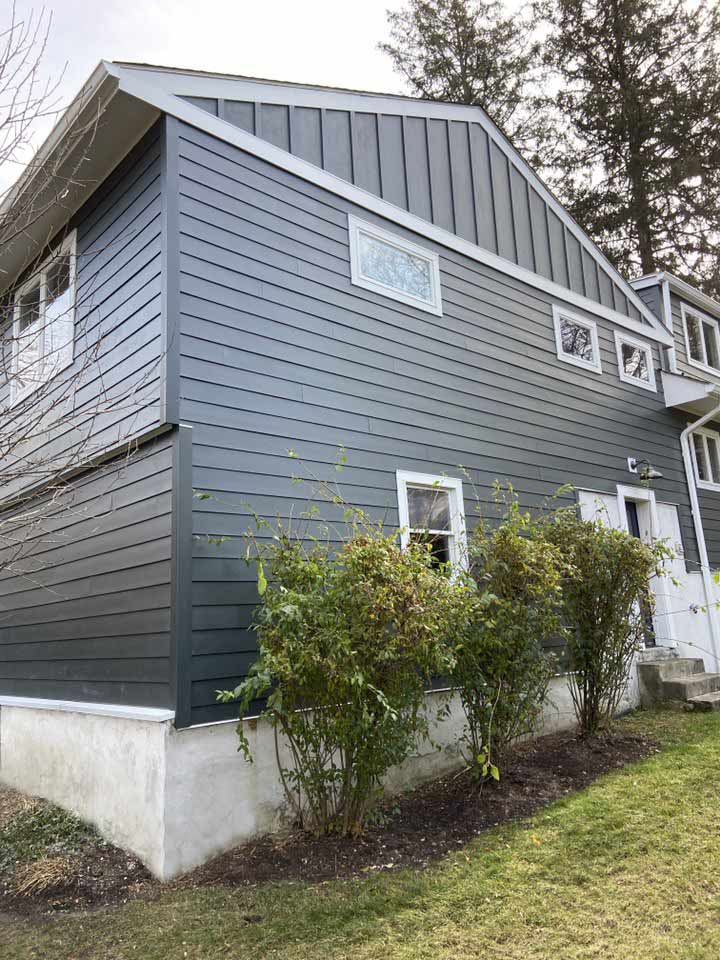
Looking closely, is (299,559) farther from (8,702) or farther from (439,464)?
(8,702)

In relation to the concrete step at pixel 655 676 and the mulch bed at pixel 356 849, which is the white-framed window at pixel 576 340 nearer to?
the concrete step at pixel 655 676

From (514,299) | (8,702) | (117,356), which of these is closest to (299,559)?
(117,356)

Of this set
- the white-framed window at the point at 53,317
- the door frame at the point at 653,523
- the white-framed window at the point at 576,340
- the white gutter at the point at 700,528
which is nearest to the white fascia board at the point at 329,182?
the white-framed window at the point at 576,340

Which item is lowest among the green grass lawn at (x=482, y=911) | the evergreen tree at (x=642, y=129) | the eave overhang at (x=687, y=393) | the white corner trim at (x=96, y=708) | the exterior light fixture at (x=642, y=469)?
the green grass lawn at (x=482, y=911)

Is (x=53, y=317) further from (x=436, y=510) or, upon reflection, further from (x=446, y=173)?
(x=446, y=173)

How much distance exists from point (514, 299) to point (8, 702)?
7079 millimetres

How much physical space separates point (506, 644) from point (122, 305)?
413 centimetres

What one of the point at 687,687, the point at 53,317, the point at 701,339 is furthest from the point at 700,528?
the point at 53,317

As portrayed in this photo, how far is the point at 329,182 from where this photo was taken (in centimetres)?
669

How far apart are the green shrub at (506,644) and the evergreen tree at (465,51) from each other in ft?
46.2

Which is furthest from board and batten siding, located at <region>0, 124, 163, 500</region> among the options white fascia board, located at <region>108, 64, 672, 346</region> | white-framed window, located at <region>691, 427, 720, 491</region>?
white-framed window, located at <region>691, 427, 720, 491</region>

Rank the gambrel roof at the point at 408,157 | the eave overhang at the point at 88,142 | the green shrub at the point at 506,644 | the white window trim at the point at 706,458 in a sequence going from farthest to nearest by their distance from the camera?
the white window trim at the point at 706,458, the gambrel roof at the point at 408,157, the green shrub at the point at 506,644, the eave overhang at the point at 88,142

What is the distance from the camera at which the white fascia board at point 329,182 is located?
551cm

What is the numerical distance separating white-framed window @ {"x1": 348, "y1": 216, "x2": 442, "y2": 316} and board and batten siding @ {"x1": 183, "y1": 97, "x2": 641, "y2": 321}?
0.45 m
